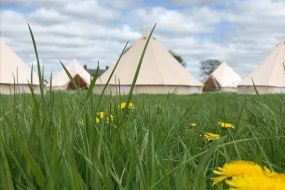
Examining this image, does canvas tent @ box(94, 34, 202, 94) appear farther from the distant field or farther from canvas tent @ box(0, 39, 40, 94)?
the distant field

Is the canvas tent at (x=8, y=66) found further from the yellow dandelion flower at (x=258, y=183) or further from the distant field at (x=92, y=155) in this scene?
the yellow dandelion flower at (x=258, y=183)

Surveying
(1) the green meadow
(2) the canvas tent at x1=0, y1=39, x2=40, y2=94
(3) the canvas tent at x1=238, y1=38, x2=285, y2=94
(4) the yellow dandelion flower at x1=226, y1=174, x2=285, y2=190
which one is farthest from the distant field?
(3) the canvas tent at x1=238, y1=38, x2=285, y2=94

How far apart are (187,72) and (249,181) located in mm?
21028

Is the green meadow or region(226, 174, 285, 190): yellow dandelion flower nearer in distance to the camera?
region(226, 174, 285, 190): yellow dandelion flower

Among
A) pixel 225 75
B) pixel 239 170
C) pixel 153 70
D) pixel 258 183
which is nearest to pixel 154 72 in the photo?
pixel 153 70

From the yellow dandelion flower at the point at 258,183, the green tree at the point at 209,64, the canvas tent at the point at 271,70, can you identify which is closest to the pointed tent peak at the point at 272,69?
the canvas tent at the point at 271,70

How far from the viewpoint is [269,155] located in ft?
3.82

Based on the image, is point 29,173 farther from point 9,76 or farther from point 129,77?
point 129,77

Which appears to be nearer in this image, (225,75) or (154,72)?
(154,72)

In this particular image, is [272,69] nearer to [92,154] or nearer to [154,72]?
[154,72]

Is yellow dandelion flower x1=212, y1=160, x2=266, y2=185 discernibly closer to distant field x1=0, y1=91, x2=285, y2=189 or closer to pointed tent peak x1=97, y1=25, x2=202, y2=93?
distant field x1=0, y1=91, x2=285, y2=189

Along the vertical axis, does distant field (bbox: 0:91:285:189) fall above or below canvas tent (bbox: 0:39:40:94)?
below

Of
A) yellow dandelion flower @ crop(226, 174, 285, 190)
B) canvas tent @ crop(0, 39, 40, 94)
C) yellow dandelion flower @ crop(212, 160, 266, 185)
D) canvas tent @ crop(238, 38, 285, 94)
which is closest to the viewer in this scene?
yellow dandelion flower @ crop(226, 174, 285, 190)

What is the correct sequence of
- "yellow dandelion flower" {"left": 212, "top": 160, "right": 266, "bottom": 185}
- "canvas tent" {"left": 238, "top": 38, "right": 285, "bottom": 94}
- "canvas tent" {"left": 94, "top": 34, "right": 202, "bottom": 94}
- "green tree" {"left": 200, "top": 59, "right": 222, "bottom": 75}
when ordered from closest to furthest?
"yellow dandelion flower" {"left": 212, "top": 160, "right": 266, "bottom": 185} → "canvas tent" {"left": 94, "top": 34, "right": 202, "bottom": 94} → "canvas tent" {"left": 238, "top": 38, "right": 285, "bottom": 94} → "green tree" {"left": 200, "top": 59, "right": 222, "bottom": 75}
